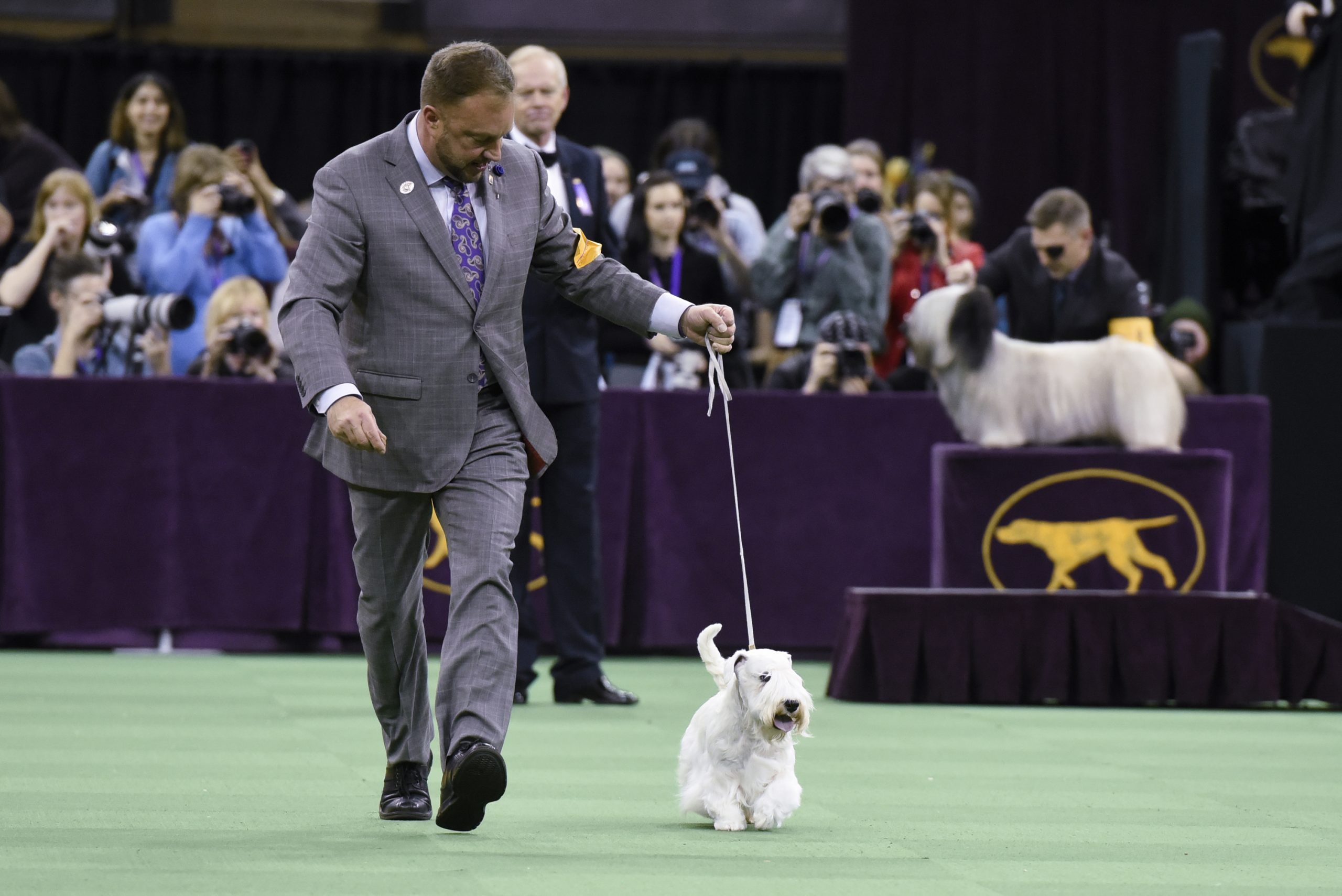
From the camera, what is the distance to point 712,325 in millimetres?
4223

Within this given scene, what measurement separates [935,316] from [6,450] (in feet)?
11.9

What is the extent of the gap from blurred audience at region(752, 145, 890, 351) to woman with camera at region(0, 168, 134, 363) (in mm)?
2806

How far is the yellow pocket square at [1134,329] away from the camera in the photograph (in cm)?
801

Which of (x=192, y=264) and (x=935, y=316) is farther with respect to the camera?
(x=192, y=264)

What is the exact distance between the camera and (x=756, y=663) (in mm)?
4207

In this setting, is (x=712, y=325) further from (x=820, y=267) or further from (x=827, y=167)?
(x=827, y=167)

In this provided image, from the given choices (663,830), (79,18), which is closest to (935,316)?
(663,830)

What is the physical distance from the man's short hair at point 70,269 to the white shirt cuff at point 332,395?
4.94 metres

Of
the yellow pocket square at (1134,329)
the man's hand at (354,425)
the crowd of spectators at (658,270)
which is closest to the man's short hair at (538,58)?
the crowd of spectators at (658,270)

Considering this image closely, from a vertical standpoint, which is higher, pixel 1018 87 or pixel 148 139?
pixel 1018 87

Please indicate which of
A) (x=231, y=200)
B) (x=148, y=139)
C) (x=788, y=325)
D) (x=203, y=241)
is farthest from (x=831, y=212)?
(x=148, y=139)

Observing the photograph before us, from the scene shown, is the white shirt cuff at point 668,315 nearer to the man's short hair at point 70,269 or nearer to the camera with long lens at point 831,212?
the camera with long lens at point 831,212

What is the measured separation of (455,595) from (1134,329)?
4.58m

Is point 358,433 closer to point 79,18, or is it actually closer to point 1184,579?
point 1184,579
